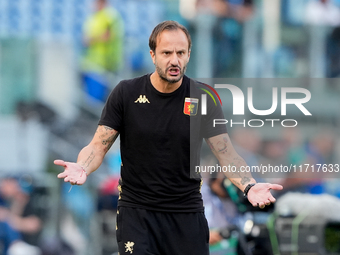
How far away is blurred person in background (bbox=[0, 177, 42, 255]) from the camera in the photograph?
7828 mm

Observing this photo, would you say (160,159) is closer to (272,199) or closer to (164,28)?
(272,199)

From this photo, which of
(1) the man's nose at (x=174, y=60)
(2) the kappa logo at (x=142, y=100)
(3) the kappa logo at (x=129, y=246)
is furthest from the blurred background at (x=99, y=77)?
(3) the kappa logo at (x=129, y=246)

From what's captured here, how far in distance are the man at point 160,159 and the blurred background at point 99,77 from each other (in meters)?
3.37

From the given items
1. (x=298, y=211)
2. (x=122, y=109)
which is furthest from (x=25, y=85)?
(x=122, y=109)

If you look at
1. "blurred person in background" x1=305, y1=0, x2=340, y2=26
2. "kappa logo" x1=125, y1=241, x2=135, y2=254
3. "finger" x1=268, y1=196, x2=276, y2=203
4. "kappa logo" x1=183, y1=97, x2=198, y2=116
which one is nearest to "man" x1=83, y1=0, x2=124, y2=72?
"blurred person in background" x1=305, y1=0, x2=340, y2=26

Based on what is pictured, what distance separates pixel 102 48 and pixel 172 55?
506cm

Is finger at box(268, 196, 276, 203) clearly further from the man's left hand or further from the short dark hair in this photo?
the short dark hair

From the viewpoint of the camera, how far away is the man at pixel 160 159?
3914 millimetres

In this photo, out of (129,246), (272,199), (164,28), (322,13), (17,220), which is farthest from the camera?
(322,13)

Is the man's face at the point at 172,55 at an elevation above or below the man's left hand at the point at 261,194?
above

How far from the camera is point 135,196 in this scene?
3.97 meters

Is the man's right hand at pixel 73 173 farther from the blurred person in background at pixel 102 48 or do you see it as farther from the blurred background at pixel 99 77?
the blurred person in background at pixel 102 48

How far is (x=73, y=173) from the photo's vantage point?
Answer: 3809 millimetres

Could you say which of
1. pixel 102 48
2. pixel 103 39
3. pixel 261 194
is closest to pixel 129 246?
pixel 261 194
